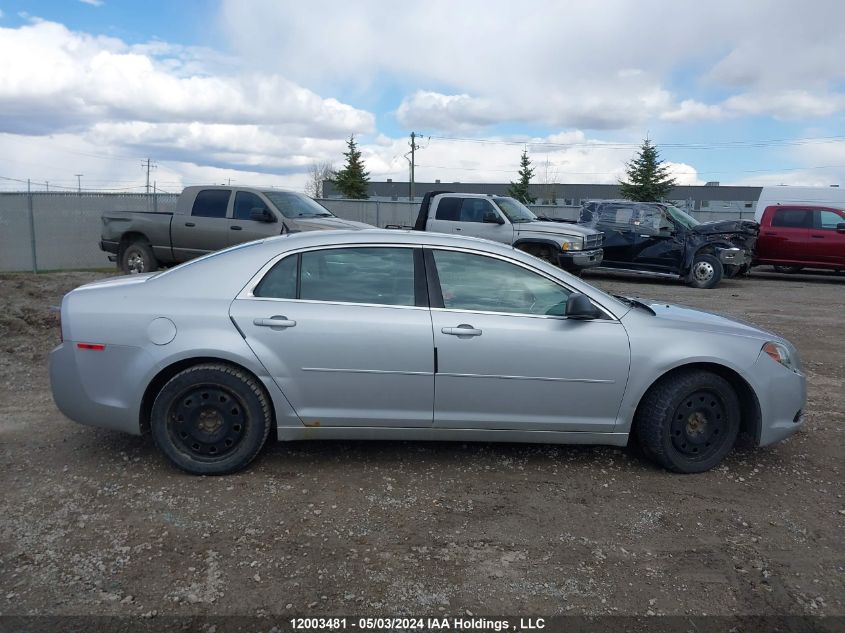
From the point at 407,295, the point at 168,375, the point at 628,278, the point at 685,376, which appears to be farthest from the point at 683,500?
the point at 628,278

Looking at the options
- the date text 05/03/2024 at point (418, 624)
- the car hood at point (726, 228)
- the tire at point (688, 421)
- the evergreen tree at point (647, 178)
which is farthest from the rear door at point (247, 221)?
the evergreen tree at point (647, 178)

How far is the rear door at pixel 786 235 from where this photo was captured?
660 inches

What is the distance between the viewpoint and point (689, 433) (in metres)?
4.39

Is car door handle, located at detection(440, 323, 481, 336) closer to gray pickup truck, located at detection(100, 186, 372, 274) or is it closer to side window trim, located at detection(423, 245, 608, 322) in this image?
side window trim, located at detection(423, 245, 608, 322)

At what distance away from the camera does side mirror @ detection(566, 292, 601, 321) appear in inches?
165

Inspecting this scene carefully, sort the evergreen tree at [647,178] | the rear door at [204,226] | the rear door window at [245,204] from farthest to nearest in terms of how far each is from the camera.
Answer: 1. the evergreen tree at [647,178]
2. the rear door at [204,226]
3. the rear door window at [245,204]

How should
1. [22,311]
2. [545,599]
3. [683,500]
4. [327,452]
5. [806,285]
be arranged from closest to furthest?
[545,599] < [683,500] < [327,452] < [22,311] < [806,285]

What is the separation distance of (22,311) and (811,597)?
947 cm

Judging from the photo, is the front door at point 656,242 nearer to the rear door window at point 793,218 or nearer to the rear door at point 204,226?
the rear door window at point 793,218

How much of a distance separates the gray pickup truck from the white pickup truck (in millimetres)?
2781

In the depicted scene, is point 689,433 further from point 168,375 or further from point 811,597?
point 168,375

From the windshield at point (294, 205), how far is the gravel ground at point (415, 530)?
7298mm

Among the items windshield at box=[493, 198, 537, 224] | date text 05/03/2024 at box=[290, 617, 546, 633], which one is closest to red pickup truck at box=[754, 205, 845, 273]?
Result: windshield at box=[493, 198, 537, 224]

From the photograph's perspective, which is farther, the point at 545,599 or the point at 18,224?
the point at 18,224
